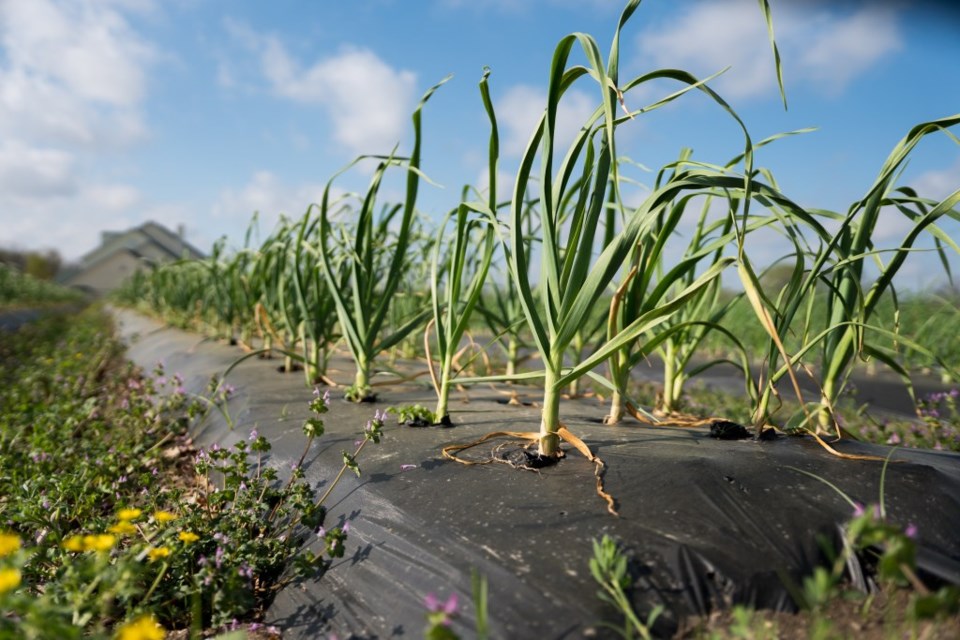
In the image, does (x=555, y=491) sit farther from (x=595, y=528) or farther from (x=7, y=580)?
(x=7, y=580)

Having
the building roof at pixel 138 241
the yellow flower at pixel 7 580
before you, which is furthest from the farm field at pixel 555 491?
the building roof at pixel 138 241

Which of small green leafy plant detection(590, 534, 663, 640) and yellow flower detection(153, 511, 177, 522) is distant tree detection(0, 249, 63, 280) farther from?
small green leafy plant detection(590, 534, 663, 640)

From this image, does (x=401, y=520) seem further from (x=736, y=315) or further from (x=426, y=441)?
(x=736, y=315)

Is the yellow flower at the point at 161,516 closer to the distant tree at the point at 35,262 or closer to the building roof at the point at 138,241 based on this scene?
the building roof at the point at 138,241

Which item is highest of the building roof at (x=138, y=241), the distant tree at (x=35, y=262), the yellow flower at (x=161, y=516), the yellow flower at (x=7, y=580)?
the building roof at (x=138, y=241)

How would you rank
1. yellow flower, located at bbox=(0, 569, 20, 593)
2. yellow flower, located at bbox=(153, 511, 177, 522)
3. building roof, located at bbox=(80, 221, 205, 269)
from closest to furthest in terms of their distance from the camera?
yellow flower, located at bbox=(0, 569, 20, 593) → yellow flower, located at bbox=(153, 511, 177, 522) → building roof, located at bbox=(80, 221, 205, 269)

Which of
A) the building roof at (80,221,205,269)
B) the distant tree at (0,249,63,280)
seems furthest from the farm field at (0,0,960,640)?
the distant tree at (0,249,63,280)

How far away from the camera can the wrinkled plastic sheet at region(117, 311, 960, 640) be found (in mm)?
839

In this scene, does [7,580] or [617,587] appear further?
[617,587]

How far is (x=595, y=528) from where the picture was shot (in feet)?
3.09

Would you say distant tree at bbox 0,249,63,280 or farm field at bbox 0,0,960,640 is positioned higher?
distant tree at bbox 0,249,63,280

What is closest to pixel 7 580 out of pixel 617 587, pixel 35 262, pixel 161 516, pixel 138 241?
pixel 161 516

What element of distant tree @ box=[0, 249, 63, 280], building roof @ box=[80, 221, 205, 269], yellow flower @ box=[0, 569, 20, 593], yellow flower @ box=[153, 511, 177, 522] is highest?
building roof @ box=[80, 221, 205, 269]

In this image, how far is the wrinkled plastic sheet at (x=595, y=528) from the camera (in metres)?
0.84
